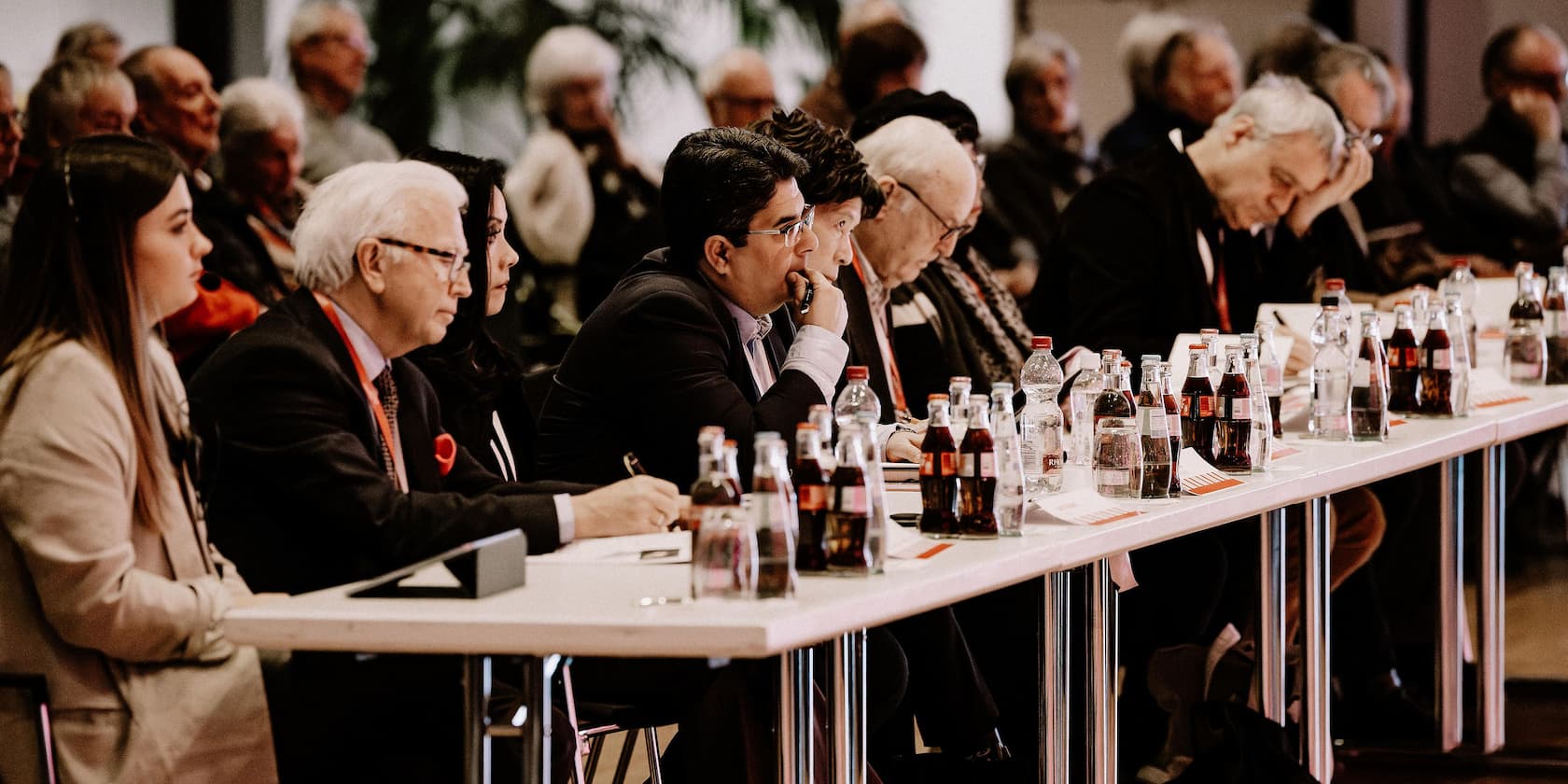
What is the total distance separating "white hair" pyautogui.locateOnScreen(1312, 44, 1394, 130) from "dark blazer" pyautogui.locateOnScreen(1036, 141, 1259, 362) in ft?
5.31

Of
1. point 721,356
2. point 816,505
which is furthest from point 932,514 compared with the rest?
point 721,356

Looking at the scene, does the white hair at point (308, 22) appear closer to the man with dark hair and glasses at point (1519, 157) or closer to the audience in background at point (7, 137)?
the audience in background at point (7, 137)

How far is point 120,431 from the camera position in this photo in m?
2.08

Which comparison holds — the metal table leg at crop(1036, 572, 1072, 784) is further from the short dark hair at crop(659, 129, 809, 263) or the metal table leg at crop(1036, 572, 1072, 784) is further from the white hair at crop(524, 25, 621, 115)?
the white hair at crop(524, 25, 621, 115)

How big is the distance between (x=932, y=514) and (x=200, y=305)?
209cm

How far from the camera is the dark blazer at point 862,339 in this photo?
10.9ft

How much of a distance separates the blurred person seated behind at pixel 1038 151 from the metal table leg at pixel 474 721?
4089 mm

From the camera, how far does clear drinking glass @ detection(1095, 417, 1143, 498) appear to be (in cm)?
262

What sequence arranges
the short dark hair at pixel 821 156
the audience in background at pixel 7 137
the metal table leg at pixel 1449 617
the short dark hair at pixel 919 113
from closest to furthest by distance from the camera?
1. the short dark hair at pixel 821 156
2. the metal table leg at pixel 1449 617
3. the short dark hair at pixel 919 113
4. the audience in background at pixel 7 137

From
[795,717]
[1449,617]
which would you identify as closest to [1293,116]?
[1449,617]

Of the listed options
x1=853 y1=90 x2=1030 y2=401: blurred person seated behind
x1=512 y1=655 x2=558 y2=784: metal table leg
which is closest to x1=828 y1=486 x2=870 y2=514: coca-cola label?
x1=512 y1=655 x2=558 y2=784: metal table leg

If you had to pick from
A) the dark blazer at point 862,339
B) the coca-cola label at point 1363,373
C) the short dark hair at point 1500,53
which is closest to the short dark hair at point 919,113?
the dark blazer at point 862,339

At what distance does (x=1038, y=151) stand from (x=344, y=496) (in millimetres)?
4337

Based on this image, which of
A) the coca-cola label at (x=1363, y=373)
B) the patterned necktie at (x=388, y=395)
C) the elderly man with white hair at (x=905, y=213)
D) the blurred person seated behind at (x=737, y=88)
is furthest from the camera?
the blurred person seated behind at (x=737, y=88)
